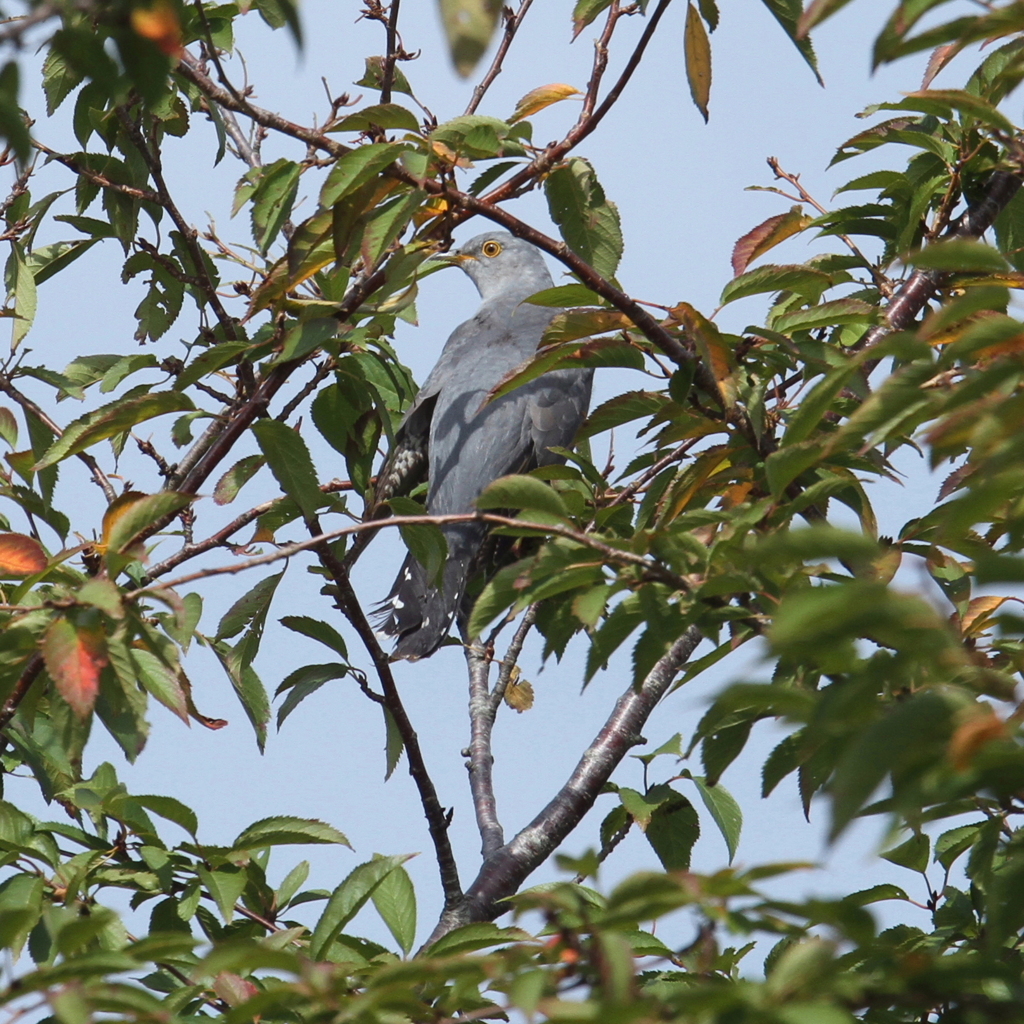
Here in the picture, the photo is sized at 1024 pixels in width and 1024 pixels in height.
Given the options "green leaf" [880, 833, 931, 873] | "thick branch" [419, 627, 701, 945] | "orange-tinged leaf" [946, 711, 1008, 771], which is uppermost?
"thick branch" [419, 627, 701, 945]

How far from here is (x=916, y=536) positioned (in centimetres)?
211

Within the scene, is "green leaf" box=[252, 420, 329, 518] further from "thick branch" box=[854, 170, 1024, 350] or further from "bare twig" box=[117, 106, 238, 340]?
"thick branch" box=[854, 170, 1024, 350]

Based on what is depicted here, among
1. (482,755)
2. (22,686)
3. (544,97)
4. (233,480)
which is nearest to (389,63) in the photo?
(544,97)

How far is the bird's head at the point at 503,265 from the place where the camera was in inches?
243

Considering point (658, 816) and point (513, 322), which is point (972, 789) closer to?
point (658, 816)

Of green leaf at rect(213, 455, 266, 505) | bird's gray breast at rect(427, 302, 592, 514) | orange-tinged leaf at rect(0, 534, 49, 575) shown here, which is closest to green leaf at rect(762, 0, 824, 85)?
green leaf at rect(213, 455, 266, 505)

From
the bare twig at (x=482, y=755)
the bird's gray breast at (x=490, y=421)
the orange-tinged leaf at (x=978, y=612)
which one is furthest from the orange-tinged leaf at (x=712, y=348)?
the bird's gray breast at (x=490, y=421)

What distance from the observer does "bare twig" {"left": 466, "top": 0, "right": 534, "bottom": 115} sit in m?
2.92

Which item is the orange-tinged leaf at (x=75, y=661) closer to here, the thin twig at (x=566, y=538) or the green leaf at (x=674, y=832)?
the thin twig at (x=566, y=538)

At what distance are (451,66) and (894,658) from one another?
1.99 feet

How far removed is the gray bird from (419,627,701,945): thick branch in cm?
70

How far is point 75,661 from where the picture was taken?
1.50 m

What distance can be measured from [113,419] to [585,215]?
33.4 inches

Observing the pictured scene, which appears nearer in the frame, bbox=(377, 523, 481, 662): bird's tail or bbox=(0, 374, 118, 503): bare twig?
bbox=(0, 374, 118, 503): bare twig
